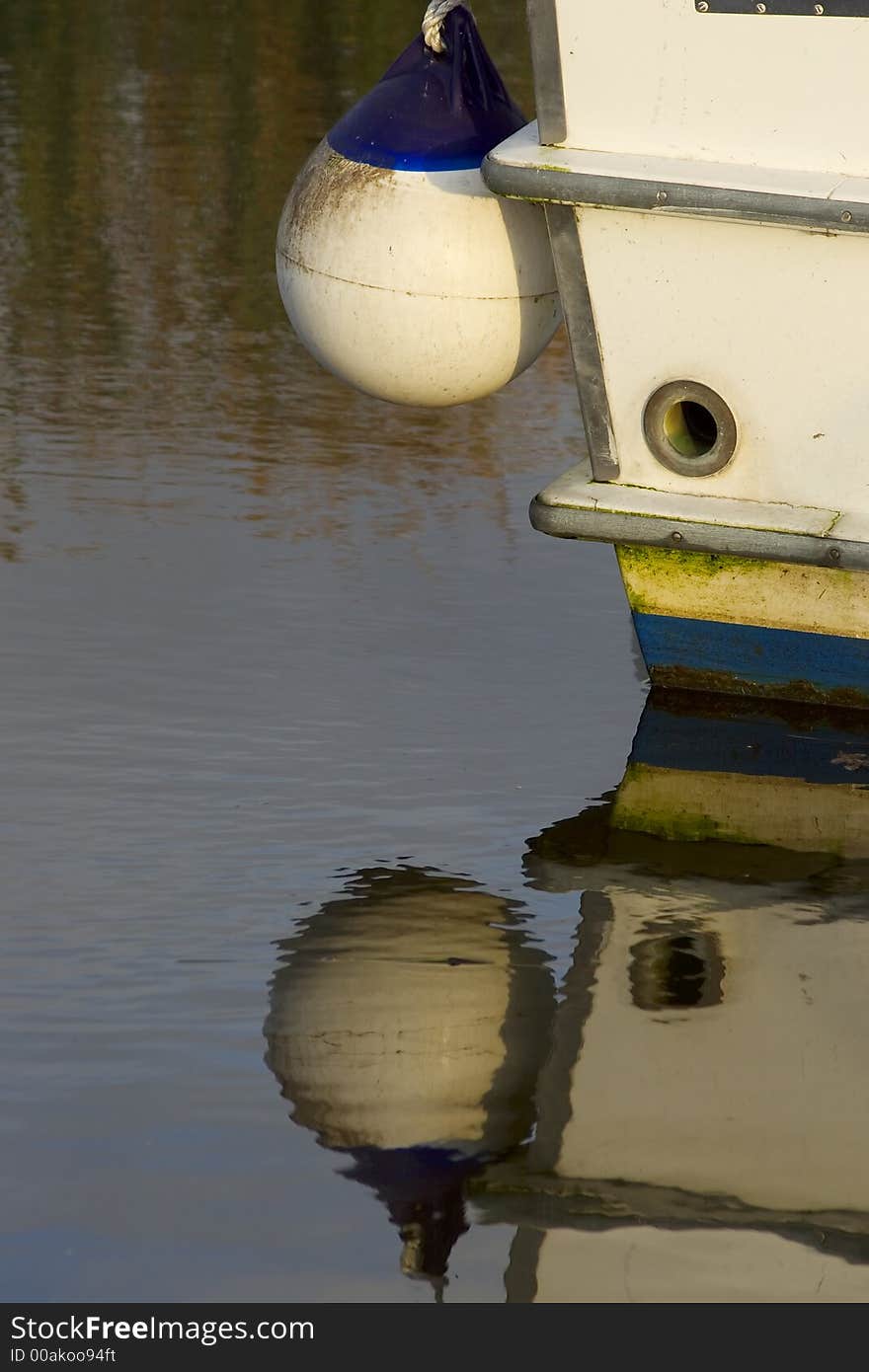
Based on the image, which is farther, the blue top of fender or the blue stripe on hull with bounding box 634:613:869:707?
the blue stripe on hull with bounding box 634:613:869:707

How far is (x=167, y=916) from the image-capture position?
413cm

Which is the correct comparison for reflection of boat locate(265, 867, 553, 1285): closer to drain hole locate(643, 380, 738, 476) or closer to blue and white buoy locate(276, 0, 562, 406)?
drain hole locate(643, 380, 738, 476)

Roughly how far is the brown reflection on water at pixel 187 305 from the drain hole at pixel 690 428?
137 cm

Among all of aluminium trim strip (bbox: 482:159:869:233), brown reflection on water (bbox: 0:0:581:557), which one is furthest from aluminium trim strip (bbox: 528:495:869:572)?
brown reflection on water (bbox: 0:0:581:557)

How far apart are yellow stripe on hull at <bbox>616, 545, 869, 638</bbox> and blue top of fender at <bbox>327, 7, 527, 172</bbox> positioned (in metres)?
0.96

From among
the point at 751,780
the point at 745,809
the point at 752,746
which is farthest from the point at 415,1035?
the point at 752,746

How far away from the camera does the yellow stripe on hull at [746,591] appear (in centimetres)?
503

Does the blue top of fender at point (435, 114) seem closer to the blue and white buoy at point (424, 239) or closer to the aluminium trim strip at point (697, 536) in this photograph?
the blue and white buoy at point (424, 239)

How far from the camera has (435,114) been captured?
5.08 meters

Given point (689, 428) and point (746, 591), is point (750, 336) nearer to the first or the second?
point (689, 428)

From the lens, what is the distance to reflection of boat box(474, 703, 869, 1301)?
3.26m

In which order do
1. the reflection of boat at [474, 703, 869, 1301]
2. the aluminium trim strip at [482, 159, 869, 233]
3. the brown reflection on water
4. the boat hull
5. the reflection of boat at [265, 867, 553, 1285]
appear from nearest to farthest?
the reflection of boat at [474, 703, 869, 1301] < the reflection of boat at [265, 867, 553, 1285] < the aluminium trim strip at [482, 159, 869, 233] < the boat hull < the brown reflection on water

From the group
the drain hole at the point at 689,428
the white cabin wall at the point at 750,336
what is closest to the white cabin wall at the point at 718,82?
the white cabin wall at the point at 750,336

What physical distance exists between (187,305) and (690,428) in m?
3.46
